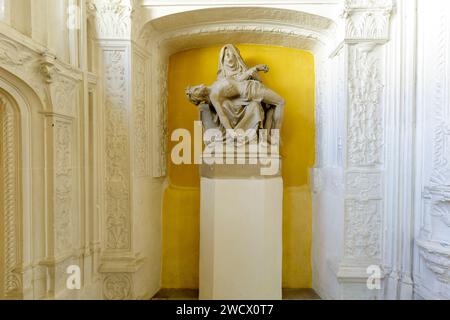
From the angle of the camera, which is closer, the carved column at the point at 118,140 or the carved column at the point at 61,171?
the carved column at the point at 61,171

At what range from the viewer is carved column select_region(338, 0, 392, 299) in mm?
2600

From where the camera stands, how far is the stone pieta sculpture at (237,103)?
8.58 feet

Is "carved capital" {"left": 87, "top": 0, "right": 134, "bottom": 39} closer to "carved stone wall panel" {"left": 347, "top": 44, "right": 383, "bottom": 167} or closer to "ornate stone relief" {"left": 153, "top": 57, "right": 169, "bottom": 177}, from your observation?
"ornate stone relief" {"left": 153, "top": 57, "right": 169, "bottom": 177}

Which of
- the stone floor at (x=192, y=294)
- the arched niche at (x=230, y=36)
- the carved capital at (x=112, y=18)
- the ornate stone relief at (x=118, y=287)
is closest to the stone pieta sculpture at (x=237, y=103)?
the arched niche at (x=230, y=36)

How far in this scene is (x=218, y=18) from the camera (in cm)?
293

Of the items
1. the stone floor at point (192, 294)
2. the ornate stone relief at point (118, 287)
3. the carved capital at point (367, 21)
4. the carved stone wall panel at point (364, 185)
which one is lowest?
the stone floor at point (192, 294)

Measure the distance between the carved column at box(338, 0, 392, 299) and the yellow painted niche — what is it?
627 millimetres

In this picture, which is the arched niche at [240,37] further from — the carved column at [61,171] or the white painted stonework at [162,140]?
the carved column at [61,171]

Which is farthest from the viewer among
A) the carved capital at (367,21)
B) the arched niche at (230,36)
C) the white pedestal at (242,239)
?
the arched niche at (230,36)

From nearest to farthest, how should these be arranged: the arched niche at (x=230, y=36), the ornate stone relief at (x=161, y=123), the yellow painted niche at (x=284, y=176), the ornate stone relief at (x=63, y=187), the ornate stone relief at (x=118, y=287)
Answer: the ornate stone relief at (x=63, y=187), the ornate stone relief at (x=118, y=287), the arched niche at (x=230, y=36), the ornate stone relief at (x=161, y=123), the yellow painted niche at (x=284, y=176)

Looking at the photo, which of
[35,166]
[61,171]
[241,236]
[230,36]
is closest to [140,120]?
[61,171]

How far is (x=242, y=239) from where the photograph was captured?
2418 millimetres

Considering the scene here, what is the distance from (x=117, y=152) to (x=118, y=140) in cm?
11
